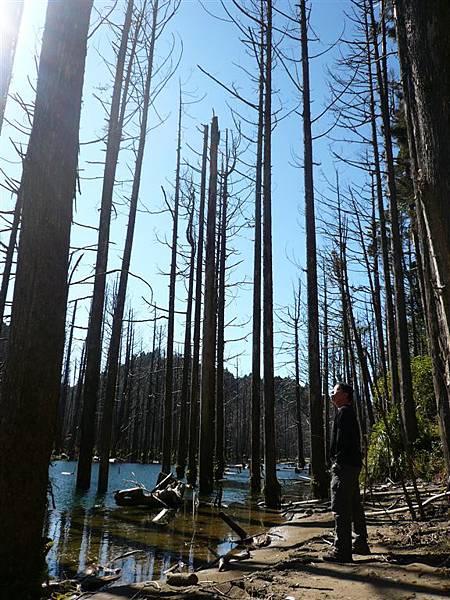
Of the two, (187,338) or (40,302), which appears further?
(187,338)

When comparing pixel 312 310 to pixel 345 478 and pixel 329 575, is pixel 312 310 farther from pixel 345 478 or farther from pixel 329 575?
pixel 329 575

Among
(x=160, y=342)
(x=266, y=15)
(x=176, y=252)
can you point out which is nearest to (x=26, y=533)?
(x=266, y=15)

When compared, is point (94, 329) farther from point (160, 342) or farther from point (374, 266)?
point (160, 342)

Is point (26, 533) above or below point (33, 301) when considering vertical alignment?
below

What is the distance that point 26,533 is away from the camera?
2693 millimetres

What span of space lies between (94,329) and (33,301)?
9.41 metres

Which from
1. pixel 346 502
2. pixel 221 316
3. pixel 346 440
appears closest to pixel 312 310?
pixel 346 440

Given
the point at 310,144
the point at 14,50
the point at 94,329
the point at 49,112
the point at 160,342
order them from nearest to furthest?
1. the point at 49,112
2. the point at 14,50
3. the point at 310,144
4. the point at 94,329
5. the point at 160,342

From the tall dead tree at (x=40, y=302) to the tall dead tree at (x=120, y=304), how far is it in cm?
839

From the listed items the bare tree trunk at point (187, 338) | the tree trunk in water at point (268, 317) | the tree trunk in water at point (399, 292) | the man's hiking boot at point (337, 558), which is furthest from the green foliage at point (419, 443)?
the bare tree trunk at point (187, 338)

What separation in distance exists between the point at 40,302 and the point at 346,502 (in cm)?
350

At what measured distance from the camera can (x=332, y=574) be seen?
3.91 meters

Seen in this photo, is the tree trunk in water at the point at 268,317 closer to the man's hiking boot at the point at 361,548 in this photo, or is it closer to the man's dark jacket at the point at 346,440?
the man's hiking boot at the point at 361,548

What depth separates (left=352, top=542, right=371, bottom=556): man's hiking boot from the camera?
466cm
